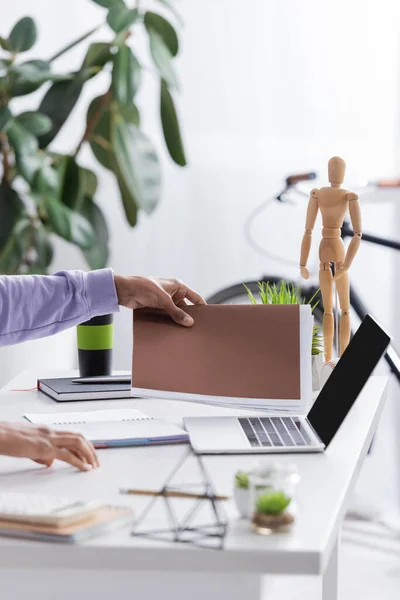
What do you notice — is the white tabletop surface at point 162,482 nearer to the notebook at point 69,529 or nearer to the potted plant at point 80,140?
the notebook at point 69,529

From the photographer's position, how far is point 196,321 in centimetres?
153

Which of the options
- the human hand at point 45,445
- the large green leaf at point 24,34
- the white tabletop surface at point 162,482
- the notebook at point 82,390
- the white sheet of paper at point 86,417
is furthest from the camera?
the large green leaf at point 24,34

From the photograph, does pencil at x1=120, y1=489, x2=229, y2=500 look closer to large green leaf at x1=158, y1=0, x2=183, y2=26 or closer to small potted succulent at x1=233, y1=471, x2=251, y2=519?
small potted succulent at x1=233, y1=471, x2=251, y2=519

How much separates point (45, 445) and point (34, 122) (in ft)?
6.75

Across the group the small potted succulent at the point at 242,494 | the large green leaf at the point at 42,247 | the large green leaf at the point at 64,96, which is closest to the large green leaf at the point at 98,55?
the large green leaf at the point at 64,96

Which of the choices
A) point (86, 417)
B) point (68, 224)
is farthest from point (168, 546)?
point (68, 224)

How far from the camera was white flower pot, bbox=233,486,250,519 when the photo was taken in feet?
3.11

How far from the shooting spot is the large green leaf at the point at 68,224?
3006 mm

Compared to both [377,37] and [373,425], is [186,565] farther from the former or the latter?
[377,37]

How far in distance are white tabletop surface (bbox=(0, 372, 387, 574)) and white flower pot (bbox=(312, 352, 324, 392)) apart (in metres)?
0.09

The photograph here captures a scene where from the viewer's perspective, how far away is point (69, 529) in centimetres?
91

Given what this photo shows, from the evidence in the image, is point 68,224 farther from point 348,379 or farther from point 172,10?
point 348,379

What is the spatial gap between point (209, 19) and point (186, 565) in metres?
2.69

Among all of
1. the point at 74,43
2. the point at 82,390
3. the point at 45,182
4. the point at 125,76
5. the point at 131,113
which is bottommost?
the point at 82,390
